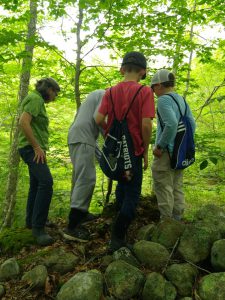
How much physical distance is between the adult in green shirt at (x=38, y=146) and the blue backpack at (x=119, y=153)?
40.7 inches

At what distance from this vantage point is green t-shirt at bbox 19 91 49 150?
12.4 feet

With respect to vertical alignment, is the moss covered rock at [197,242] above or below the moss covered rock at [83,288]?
above

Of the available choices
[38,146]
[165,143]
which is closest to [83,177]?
[38,146]

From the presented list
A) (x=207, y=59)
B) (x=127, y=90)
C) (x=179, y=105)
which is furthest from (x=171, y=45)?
(x=127, y=90)

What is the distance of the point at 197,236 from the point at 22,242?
2.38 metres

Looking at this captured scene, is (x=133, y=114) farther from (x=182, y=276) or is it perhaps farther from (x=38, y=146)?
(x=182, y=276)

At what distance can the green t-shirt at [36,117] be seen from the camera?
379 cm

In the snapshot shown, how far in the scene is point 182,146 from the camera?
3.89 metres

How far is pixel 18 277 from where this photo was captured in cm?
347

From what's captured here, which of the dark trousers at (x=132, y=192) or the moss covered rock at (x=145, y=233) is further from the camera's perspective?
the moss covered rock at (x=145, y=233)

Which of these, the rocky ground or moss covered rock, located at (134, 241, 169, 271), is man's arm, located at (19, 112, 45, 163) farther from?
moss covered rock, located at (134, 241, 169, 271)

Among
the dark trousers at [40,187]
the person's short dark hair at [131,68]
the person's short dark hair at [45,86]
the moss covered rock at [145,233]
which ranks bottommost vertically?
the moss covered rock at [145,233]

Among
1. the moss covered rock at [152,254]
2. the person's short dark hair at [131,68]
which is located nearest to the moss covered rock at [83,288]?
the moss covered rock at [152,254]

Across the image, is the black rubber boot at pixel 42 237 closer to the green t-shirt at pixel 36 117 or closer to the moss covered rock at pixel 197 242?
the green t-shirt at pixel 36 117
